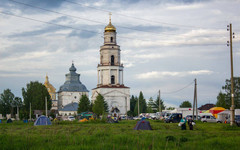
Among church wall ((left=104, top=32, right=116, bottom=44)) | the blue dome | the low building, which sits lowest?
the low building

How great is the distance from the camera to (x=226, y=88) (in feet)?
295

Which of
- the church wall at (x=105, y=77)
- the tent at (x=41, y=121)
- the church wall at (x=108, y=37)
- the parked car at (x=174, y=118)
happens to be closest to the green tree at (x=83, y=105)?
the church wall at (x=105, y=77)

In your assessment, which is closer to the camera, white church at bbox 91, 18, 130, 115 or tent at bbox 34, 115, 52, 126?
tent at bbox 34, 115, 52, 126

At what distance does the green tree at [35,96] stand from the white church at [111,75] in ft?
63.1

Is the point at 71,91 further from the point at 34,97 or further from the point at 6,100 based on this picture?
the point at 34,97

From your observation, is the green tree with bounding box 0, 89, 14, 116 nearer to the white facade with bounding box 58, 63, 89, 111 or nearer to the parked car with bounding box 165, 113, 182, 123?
the white facade with bounding box 58, 63, 89, 111

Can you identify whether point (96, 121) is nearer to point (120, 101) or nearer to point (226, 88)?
point (226, 88)

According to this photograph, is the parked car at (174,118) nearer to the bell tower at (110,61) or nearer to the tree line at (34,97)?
the tree line at (34,97)

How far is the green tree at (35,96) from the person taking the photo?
91688 millimetres

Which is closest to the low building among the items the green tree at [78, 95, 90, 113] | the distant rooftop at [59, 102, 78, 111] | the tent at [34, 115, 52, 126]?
the distant rooftop at [59, 102, 78, 111]

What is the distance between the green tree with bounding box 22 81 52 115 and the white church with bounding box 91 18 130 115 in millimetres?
19231

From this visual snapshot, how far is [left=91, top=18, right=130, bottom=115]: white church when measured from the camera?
107375mm

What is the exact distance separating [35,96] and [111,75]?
2414cm

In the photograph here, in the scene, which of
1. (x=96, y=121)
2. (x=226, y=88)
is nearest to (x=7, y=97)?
(x=226, y=88)
